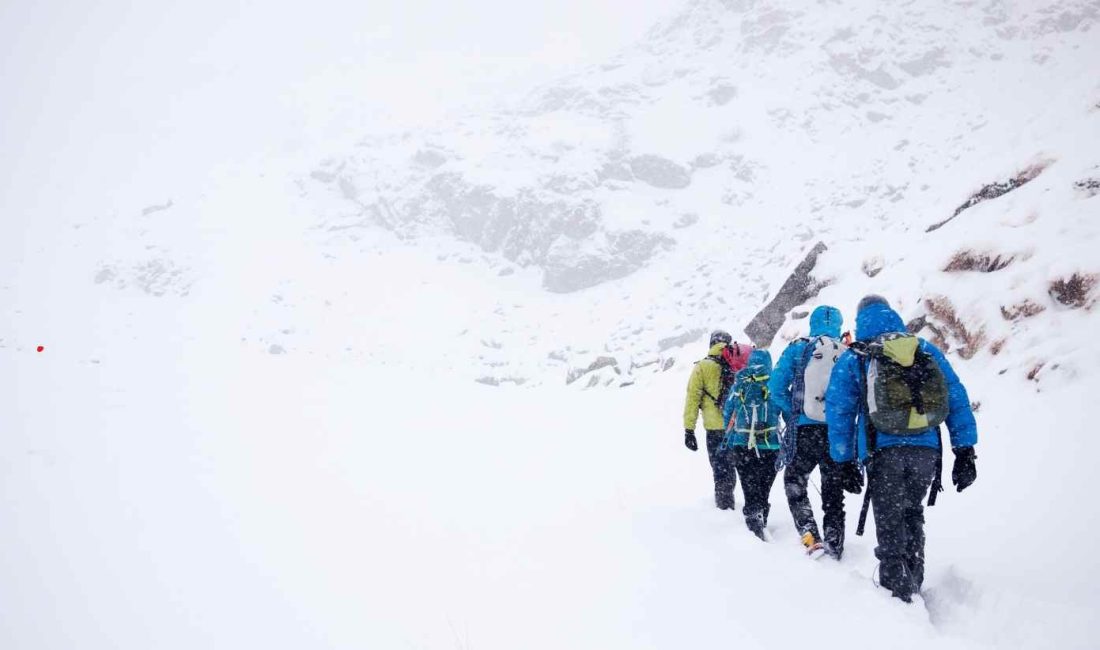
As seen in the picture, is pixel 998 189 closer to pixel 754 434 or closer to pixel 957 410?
pixel 754 434

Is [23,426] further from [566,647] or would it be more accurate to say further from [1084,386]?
[1084,386]

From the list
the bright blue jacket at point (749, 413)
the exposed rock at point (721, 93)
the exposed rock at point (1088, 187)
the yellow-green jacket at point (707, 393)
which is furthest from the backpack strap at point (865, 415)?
the exposed rock at point (721, 93)

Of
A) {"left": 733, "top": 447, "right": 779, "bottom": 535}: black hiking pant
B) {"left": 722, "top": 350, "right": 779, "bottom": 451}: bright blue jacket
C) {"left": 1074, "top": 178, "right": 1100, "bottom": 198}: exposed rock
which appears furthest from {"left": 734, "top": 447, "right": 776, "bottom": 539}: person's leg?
{"left": 1074, "top": 178, "right": 1100, "bottom": 198}: exposed rock

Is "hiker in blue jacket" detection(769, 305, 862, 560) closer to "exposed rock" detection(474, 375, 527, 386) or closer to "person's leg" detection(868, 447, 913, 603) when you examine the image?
"person's leg" detection(868, 447, 913, 603)

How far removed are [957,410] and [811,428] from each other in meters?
0.87

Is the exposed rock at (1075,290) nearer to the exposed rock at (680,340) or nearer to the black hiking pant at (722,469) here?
the black hiking pant at (722,469)

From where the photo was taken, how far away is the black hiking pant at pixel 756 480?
4.08 meters

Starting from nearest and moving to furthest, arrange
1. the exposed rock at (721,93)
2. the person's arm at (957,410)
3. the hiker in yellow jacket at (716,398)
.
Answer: the person's arm at (957,410)
the hiker in yellow jacket at (716,398)
the exposed rock at (721,93)

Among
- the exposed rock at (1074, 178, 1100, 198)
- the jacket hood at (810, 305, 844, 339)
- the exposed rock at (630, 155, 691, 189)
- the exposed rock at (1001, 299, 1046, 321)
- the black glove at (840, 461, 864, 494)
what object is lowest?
the exposed rock at (630, 155, 691, 189)

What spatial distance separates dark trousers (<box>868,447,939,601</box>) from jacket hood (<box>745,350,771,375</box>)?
1.21 m

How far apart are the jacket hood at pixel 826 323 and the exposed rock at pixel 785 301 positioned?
23.1 ft

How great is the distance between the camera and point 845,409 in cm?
304

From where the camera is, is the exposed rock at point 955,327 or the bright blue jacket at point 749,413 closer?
the bright blue jacket at point 749,413

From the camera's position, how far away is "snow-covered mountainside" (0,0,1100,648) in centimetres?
338
